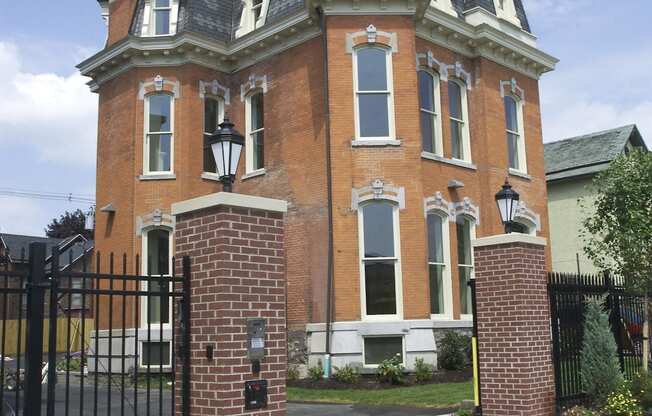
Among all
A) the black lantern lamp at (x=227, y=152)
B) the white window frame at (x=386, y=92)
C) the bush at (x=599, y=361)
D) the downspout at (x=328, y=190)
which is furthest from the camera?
the white window frame at (x=386, y=92)

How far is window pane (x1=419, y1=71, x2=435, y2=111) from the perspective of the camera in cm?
1955

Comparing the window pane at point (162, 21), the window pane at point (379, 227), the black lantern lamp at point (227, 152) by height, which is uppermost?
the window pane at point (162, 21)

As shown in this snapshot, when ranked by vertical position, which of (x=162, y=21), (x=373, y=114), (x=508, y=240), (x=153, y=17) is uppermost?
(x=153, y=17)

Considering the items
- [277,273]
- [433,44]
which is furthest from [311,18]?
[277,273]

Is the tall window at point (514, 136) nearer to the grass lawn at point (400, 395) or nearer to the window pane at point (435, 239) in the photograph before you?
the window pane at point (435, 239)

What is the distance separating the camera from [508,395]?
33.6 feet

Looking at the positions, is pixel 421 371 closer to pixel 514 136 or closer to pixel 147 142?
pixel 514 136

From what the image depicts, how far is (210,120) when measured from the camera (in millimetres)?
21734

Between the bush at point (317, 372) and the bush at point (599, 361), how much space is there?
22.8ft

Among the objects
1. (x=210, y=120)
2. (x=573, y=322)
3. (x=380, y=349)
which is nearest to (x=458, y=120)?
(x=210, y=120)

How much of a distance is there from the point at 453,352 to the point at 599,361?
663 centimetres

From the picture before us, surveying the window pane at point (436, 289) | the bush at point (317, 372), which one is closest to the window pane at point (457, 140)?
the window pane at point (436, 289)

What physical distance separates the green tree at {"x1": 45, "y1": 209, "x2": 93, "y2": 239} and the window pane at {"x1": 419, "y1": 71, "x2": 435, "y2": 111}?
152 ft

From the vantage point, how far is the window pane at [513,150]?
2217 centimetres
